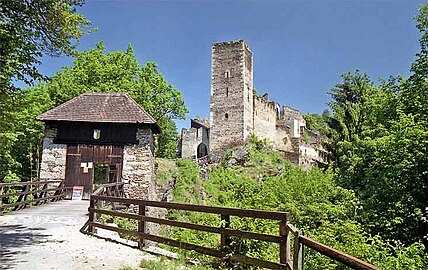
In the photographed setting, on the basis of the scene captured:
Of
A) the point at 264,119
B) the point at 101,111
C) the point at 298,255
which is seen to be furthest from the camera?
the point at 264,119

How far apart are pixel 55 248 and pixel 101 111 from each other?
11214 mm

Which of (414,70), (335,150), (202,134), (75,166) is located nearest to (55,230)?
(75,166)

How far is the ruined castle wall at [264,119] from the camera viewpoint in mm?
34138

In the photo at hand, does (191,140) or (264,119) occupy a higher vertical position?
(264,119)

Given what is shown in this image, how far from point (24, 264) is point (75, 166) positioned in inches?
456

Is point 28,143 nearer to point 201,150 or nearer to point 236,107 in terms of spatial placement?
point 236,107

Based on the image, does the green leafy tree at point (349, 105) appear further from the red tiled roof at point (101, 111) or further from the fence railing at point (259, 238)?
the fence railing at point (259, 238)

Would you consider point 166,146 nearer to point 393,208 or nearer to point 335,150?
point 335,150

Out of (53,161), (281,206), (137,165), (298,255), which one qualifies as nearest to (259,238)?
(298,255)

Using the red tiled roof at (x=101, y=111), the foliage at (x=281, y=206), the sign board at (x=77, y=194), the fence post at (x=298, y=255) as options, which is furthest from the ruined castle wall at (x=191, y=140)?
the fence post at (x=298, y=255)

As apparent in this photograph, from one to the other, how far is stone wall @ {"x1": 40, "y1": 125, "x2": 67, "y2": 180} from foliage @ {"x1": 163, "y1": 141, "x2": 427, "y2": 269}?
5.65 metres

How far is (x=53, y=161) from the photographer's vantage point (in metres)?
16.5

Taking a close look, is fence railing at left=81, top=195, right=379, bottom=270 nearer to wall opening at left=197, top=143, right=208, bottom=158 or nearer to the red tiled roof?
the red tiled roof

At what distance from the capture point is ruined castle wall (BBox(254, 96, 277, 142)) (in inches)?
1344
